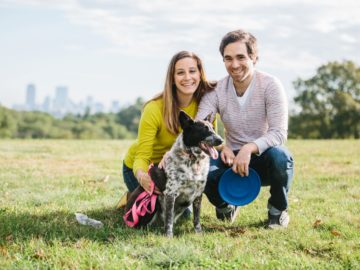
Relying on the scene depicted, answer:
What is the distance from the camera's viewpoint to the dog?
4812 mm

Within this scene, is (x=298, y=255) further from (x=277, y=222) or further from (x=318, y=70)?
(x=318, y=70)

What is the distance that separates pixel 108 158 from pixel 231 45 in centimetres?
821

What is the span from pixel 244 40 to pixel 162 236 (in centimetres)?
219

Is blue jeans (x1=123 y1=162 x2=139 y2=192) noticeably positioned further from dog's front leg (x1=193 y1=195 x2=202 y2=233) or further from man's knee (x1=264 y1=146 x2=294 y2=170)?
man's knee (x1=264 y1=146 x2=294 y2=170)

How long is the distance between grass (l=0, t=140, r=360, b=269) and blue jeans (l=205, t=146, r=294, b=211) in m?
0.30

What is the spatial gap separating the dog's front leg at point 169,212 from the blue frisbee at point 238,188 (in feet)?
2.29

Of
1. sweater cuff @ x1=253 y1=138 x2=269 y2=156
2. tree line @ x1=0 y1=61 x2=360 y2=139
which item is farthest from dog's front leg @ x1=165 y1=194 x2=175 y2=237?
tree line @ x1=0 y1=61 x2=360 y2=139

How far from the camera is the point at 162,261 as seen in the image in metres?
3.98

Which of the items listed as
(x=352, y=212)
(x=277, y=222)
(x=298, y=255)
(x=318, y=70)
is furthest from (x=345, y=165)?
(x=318, y=70)

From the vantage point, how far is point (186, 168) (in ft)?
16.3

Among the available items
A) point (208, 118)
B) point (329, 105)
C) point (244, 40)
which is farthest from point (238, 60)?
point (329, 105)

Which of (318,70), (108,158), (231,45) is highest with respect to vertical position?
(318,70)

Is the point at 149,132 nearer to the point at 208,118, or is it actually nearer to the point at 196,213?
the point at 208,118

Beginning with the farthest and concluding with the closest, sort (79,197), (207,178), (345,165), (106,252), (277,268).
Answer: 1. (345,165)
2. (79,197)
3. (207,178)
4. (106,252)
5. (277,268)
